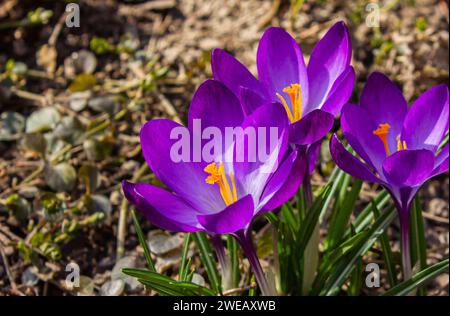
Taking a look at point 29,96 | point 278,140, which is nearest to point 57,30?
point 29,96

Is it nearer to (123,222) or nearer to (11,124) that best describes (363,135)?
(123,222)

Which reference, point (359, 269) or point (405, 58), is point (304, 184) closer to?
point (359, 269)

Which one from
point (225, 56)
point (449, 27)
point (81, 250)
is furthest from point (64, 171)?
point (449, 27)

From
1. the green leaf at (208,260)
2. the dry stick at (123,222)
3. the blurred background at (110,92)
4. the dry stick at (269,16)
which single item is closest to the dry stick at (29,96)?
the blurred background at (110,92)

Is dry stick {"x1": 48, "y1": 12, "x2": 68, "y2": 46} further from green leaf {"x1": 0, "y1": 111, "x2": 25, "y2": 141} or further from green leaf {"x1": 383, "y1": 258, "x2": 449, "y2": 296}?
green leaf {"x1": 383, "y1": 258, "x2": 449, "y2": 296}

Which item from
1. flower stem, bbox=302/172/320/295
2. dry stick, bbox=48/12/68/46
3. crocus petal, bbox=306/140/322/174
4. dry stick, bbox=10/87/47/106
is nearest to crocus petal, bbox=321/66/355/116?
crocus petal, bbox=306/140/322/174

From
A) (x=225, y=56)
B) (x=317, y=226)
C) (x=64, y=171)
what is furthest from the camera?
(x=64, y=171)
